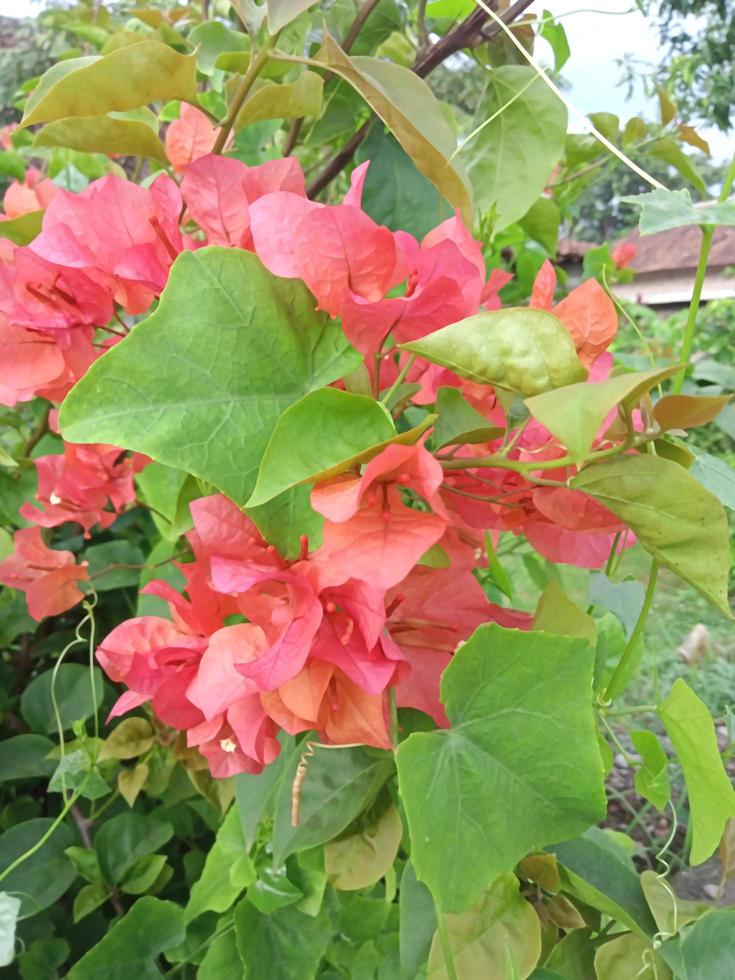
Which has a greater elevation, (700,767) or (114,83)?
(114,83)

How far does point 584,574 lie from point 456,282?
315 millimetres

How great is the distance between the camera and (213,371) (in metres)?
0.25

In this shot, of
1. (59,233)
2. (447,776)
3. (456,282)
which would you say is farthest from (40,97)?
(447,776)

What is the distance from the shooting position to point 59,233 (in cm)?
31

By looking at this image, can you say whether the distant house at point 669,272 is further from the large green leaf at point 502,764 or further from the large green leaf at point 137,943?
the large green leaf at point 502,764

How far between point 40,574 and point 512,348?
1.26 feet

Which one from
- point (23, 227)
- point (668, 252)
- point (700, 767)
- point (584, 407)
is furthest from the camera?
point (668, 252)

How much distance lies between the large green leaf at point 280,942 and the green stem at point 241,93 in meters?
0.38

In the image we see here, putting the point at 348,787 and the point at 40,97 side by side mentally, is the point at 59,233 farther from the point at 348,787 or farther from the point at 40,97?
the point at 348,787

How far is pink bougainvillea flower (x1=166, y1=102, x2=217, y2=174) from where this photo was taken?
0.36 meters

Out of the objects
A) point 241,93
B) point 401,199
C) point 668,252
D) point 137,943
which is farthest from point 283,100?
point 668,252

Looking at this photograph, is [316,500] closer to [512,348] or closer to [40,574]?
[512,348]

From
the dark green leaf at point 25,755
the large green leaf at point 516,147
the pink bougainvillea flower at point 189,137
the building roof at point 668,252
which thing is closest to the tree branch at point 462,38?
the large green leaf at point 516,147

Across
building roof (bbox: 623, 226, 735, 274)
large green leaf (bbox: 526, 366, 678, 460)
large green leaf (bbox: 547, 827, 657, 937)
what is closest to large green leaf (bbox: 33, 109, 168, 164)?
large green leaf (bbox: 526, 366, 678, 460)
